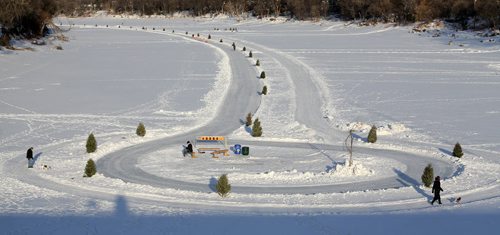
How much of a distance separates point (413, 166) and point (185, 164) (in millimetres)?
10786

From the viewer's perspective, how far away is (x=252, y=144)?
104 feet

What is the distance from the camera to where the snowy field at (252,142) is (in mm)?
19797

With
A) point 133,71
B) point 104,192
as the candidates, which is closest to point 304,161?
point 104,192

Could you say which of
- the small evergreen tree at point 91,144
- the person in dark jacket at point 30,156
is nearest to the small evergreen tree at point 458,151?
the small evergreen tree at point 91,144

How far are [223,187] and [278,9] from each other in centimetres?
13600

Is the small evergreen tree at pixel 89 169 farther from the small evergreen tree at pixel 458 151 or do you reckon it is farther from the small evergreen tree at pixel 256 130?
the small evergreen tree at pixel 458 151

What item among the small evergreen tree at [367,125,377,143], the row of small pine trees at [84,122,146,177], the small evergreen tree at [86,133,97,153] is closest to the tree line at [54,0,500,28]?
the small evergreen tree at [367,125,377,143]

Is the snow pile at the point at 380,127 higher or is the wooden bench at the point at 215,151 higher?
the snow pile at the point at 380,127

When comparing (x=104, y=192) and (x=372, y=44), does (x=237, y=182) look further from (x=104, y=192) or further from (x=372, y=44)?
(x=372, y=44)

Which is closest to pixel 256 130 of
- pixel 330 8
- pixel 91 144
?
pixel 91 144

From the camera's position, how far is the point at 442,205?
69.6 ft

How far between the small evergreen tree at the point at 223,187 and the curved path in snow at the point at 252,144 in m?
1.24

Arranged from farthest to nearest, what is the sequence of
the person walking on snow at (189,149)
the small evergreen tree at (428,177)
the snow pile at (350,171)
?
the person walking on snow at (189,149) < the snow pile at (350,171) < the small evergreen tree at (428,177)

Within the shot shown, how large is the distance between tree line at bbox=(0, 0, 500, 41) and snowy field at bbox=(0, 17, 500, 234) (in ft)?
44.8
